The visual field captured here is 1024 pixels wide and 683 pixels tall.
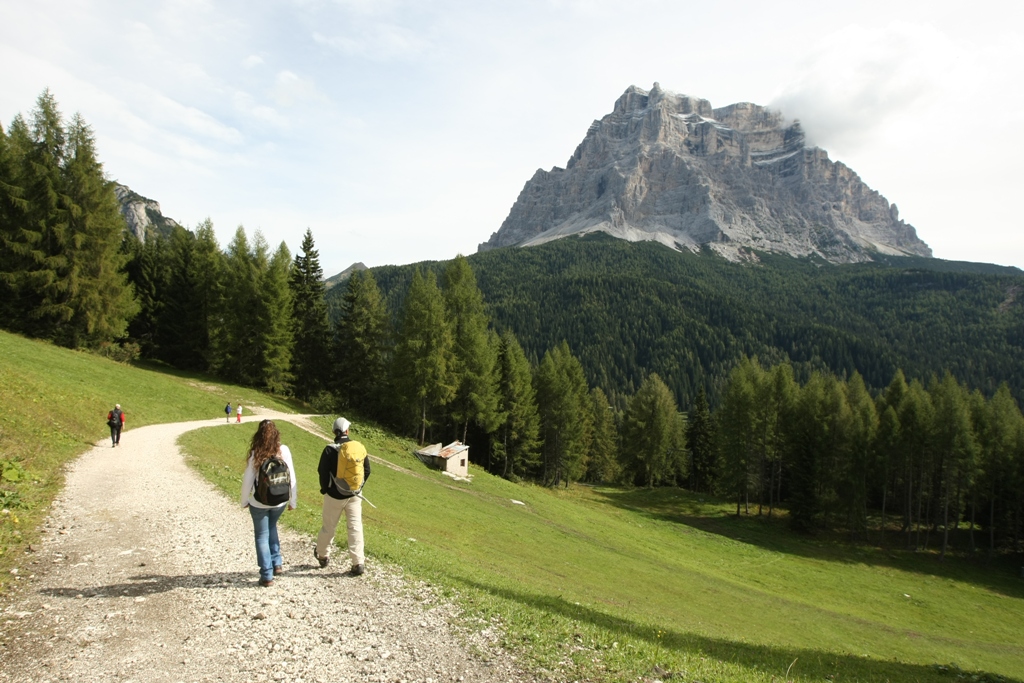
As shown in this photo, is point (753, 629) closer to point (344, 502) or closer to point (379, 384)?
point (344, 502)

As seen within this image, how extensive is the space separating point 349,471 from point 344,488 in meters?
0.34

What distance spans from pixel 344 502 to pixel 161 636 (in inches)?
135

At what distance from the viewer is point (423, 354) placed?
4459 cm

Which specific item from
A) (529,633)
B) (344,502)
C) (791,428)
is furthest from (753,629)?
(791,428)

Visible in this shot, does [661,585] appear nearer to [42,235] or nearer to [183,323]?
[42,235]

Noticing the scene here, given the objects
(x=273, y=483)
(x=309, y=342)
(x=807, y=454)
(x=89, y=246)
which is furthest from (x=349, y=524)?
(x=807, y=454)

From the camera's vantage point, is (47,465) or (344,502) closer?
(344,502)

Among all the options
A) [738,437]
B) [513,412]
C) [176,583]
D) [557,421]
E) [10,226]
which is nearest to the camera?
[176,583]

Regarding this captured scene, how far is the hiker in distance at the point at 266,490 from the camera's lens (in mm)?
8984

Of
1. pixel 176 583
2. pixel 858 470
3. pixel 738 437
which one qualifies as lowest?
pixel 858 470

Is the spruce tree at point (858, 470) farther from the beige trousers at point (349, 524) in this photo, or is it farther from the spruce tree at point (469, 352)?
the beige trousers at point (349, 524)

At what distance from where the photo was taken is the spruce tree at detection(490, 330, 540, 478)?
53.9 m

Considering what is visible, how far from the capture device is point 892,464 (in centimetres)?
5647

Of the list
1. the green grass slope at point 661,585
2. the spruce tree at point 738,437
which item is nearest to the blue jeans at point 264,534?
the green grass slope at point 661,585
